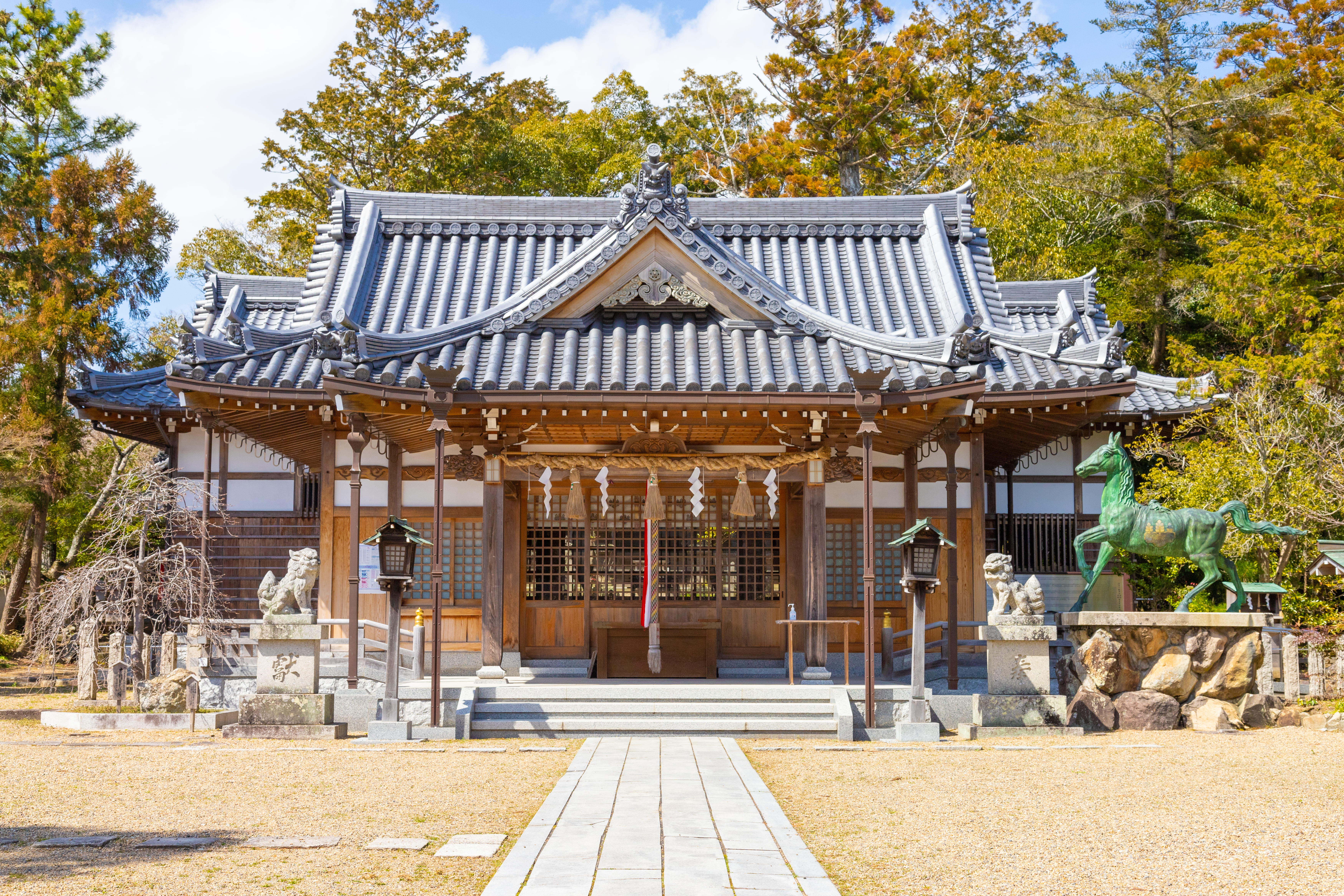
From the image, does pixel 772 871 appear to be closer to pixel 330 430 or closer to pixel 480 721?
pixel 480 721

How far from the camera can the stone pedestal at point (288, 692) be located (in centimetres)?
1195

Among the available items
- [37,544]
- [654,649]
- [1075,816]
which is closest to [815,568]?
[654,649]

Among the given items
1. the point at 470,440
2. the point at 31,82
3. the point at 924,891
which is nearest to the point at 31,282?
the point at 31,82

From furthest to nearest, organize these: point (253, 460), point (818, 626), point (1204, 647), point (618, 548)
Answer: point (253, 460), point (618, 548), point (818, 626), point (1204, 647)

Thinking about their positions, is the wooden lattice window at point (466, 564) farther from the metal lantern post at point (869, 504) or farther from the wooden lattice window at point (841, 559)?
the metal lantern post at point (869, 504)

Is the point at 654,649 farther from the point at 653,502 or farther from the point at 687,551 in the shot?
the point at 653,502

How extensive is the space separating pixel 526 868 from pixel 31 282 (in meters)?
21.1

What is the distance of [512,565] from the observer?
50.7ft

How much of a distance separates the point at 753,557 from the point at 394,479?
5377mm

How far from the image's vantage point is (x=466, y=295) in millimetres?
16297

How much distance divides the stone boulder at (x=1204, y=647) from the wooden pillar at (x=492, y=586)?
849cm

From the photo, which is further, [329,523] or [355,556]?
[329,523]

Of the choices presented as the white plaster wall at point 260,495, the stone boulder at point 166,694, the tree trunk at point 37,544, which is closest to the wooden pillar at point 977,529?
the white plaster wall at point 260,495

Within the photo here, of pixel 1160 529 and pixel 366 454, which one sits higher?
pixel 366 454
